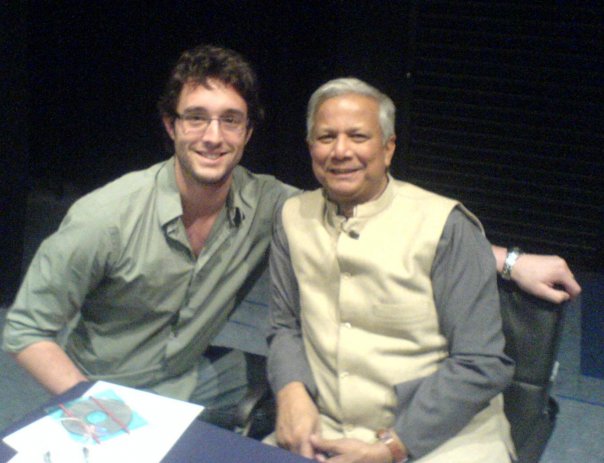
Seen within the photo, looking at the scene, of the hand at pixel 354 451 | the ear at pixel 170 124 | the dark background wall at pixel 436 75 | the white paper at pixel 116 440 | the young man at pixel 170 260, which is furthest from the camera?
the dark background wall at pixel 436 75

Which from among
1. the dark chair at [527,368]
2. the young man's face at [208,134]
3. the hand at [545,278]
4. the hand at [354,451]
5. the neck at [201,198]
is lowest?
the hand at [354,451]

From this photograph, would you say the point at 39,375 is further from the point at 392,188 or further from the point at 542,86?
the point at 542,86

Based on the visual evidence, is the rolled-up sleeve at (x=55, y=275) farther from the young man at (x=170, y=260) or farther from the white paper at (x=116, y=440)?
the white paper at (x=116, y=440)

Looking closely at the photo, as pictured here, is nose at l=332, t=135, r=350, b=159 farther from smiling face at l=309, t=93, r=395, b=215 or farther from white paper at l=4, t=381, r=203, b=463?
white paper at l=4, t=381, r=203, b=463

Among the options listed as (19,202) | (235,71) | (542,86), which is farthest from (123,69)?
(235,71)

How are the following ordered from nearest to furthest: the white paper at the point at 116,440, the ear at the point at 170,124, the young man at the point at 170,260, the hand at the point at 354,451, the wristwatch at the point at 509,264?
the white paper at the point at 116,440
the hand at the point at 354,451
the wristwatch at the point at 509,264
the young man at the point at 170,260
the ear at the point at 170,124

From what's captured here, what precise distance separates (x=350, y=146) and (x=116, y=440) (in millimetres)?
1007

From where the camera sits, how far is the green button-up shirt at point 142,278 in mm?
2035

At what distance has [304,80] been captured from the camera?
16.4 feet

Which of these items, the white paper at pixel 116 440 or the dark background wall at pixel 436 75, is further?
the dark background wall at pixel 436 75

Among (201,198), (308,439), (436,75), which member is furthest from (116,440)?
(436,75)

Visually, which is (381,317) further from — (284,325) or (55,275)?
(55,275)

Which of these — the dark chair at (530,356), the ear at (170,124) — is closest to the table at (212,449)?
the dark chair at (530,356)

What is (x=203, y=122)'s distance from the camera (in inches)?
84.7
